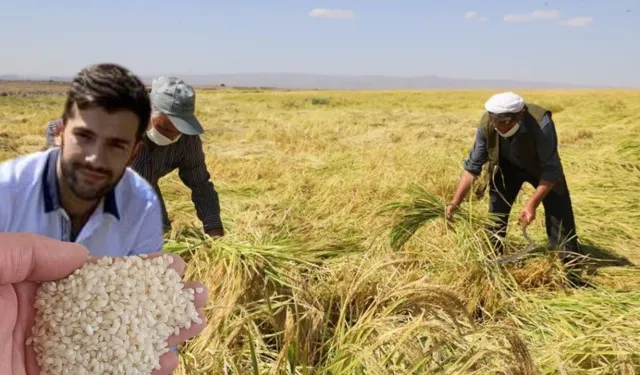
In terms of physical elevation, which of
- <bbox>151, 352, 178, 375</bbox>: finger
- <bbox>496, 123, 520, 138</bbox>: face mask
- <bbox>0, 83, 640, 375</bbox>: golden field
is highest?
<bbox>496, 123, 520, 138</bbox>: face mask

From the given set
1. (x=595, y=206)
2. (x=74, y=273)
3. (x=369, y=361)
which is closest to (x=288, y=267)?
(x=369, y=361)

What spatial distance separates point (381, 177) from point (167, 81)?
3141 millimetres

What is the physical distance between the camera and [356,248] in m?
3.62

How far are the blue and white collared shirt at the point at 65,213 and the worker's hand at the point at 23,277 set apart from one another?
34 cm

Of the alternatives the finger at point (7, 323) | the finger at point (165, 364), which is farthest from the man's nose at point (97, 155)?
the finger at point (165, 364)

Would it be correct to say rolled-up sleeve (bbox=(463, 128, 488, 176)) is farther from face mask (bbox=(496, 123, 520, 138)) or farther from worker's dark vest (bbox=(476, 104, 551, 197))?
face mask (bbox=(496, 123, 520, 138))

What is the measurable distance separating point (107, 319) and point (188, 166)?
5.82ft

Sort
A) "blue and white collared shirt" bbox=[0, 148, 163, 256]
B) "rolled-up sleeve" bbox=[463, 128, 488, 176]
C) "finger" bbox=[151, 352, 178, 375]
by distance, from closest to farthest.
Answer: "finger" bbox=[151, 352, 178, 375] < "blue and white collared shirt" bbox=[0, 148, 163, 256] < "rolled-up sleeve" bbox=[463, 128, 488, 176]

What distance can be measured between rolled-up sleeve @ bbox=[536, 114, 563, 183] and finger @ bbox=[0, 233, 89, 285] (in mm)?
2963

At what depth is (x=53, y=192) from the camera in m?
1.64

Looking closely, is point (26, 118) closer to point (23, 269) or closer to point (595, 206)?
point (595, 206)

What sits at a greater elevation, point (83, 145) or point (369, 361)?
point (83, 145)

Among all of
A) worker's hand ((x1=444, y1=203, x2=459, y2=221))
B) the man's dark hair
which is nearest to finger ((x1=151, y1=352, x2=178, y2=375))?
the man's dark hair

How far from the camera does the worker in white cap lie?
141 inches
